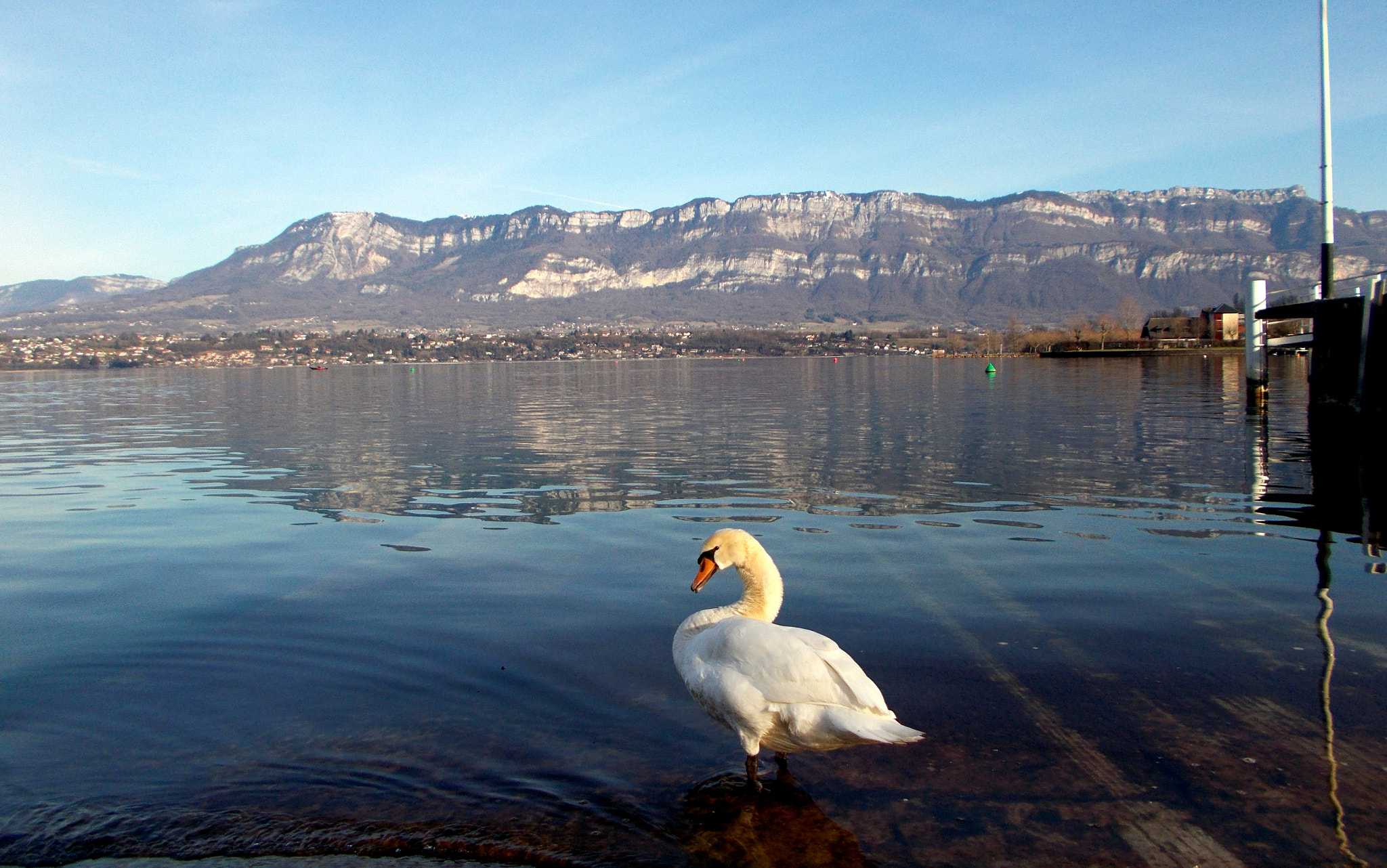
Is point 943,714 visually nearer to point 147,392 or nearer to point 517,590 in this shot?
point 517,590

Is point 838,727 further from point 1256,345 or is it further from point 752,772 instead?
point 1256,345

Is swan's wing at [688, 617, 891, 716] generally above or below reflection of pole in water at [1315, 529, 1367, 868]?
above

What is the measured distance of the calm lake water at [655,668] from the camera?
18.4 ft

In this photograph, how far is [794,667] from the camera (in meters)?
5.85

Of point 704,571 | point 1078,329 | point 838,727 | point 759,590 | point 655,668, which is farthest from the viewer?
point 1078,329

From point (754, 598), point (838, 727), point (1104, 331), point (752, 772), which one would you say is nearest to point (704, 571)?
point (754, 598)

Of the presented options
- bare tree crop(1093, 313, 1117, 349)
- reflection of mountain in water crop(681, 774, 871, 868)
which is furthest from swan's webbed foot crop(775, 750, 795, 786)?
bare tree crop(1093, 313, 1117, 349)

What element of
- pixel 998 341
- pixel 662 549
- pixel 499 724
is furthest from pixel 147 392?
pixel 998 341

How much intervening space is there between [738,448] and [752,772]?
69.7ft

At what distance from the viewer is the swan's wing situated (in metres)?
5.72

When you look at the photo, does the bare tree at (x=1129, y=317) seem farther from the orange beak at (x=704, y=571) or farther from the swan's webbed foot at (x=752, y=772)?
the swan's webbed foot at (x=752, y=772)

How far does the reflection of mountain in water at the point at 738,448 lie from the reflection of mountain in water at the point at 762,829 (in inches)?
408

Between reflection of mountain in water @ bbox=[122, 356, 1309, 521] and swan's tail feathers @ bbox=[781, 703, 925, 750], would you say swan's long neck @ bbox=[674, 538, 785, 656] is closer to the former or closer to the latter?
swan's tail feathers @ bbox=[781, 703, 925, 750]

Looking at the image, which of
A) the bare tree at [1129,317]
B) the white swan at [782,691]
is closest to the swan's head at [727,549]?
the white swan at [782,691]
